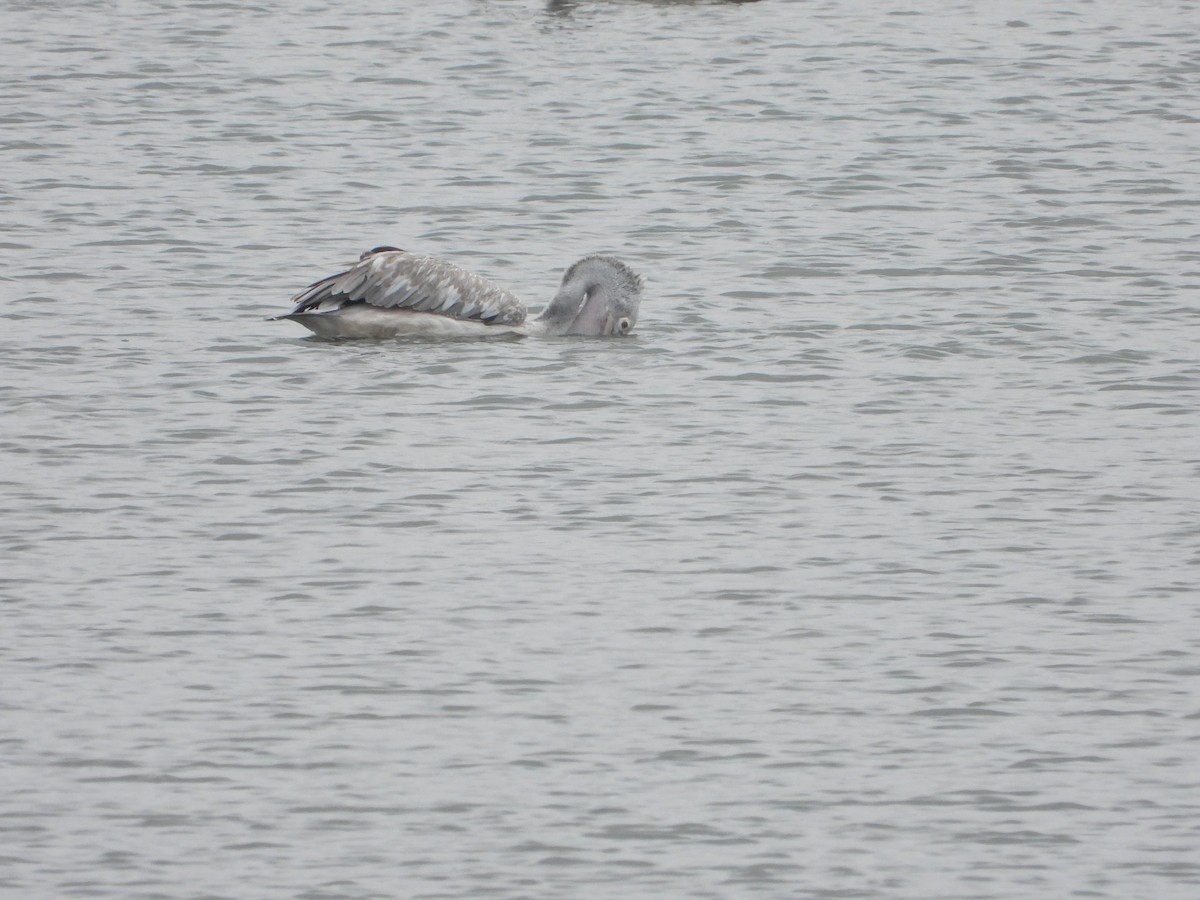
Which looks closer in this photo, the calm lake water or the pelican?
the calm lake water

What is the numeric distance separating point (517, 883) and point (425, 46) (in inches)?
719

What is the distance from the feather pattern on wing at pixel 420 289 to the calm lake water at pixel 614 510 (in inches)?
9.4

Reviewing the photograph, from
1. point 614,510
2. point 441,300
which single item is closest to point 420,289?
point 441,300

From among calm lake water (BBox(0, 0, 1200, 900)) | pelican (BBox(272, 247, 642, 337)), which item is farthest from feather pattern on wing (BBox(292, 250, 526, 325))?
calm lake water (BBox(0, 0, 1200, 900))

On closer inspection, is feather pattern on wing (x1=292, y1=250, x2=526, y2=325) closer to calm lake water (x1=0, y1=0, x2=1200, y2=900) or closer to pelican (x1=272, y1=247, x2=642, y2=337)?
pelican (x1=272, y1=247, x2=642, y2=337)

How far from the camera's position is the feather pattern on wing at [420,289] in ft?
46.0

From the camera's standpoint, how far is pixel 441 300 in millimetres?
14148

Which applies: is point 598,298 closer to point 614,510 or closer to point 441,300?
point 441,300

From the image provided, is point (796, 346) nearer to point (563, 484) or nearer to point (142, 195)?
point (563, 484)

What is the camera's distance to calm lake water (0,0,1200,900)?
24.2 feet

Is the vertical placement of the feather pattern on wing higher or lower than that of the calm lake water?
higher

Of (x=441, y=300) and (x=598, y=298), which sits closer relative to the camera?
(x=598, y=298)

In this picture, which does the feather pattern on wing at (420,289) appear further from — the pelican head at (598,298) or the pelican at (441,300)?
the pelican head at (598,298)

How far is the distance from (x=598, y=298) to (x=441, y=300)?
0.94 m
